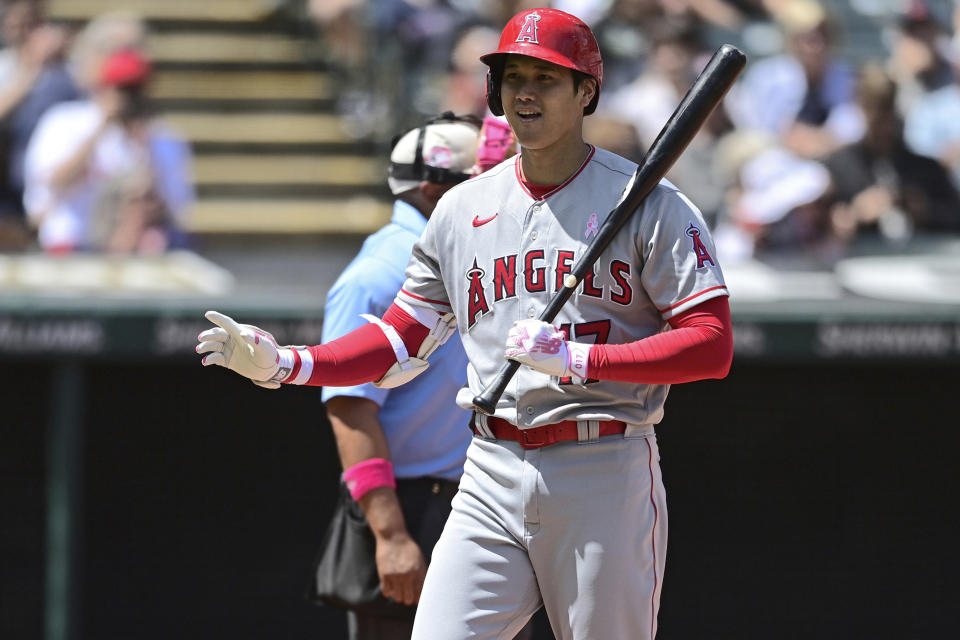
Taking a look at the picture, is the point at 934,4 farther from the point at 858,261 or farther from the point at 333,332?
the point at 333,332

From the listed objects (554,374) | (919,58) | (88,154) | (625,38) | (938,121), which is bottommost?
(554,374)

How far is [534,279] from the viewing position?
2.56 metres

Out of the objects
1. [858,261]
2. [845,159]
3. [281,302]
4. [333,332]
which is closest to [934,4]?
[845,159]

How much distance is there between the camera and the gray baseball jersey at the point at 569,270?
8.16 feet

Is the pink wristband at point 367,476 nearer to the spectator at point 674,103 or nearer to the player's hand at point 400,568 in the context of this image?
the player's hand at point 400,568

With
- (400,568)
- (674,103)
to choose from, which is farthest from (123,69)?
(400,568)

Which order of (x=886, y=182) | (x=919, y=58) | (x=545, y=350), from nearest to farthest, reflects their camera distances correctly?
(x=545, y=350) < (x=886, y=182) < (x=919, y=58)

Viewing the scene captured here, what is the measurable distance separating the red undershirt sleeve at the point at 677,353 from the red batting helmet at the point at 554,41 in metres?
0.49

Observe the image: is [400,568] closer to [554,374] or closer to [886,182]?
[554,374]

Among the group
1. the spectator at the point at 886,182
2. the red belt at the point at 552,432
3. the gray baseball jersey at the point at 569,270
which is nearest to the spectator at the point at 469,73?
the spectator at the point at 886,182

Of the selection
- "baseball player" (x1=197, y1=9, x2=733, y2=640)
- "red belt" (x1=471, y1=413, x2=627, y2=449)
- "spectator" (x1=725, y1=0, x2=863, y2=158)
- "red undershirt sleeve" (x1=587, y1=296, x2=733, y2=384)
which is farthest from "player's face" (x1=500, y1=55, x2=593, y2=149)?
"spectator" (x1=725, y1=0, x2=863, y2=158)

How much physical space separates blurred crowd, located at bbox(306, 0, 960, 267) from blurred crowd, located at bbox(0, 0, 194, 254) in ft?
4.57

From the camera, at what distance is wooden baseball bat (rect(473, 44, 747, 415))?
2.47 metres

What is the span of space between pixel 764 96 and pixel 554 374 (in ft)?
15.9
